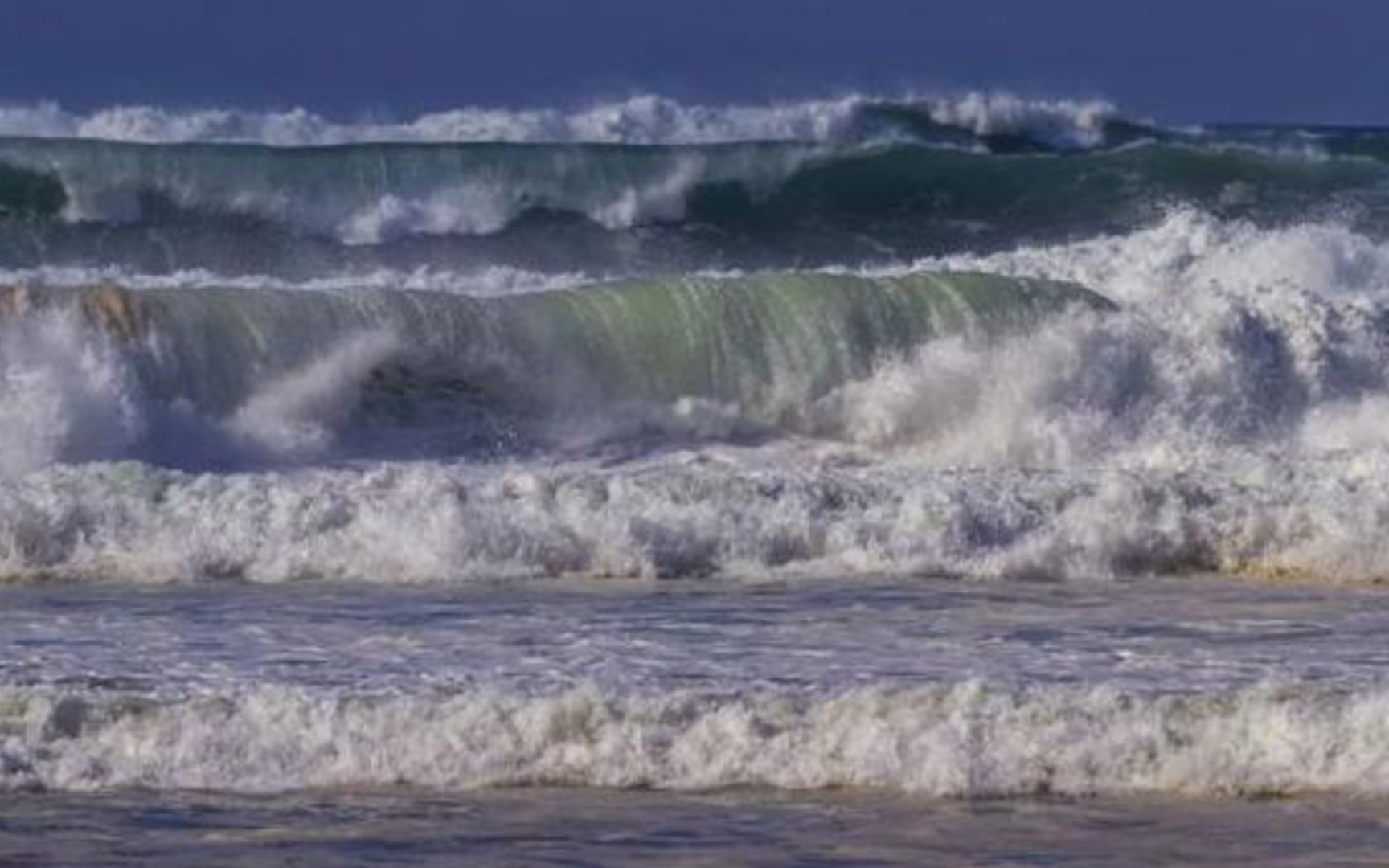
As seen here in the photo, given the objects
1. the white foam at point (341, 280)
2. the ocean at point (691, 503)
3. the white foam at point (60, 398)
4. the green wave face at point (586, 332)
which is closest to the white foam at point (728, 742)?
the ocean at point (691, 503)

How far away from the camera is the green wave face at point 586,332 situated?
656 inches

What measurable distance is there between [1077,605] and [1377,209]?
37.3ft

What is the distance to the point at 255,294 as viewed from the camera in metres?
17.5

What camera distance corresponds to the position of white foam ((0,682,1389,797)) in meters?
8.78

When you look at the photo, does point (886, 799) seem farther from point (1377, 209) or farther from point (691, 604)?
point (1377, 209)

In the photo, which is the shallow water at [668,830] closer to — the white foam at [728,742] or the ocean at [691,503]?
the ocean at [691,503]

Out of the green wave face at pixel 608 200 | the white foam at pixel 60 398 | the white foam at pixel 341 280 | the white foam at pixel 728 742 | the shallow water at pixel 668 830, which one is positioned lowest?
the shallow water at pixel 668 830

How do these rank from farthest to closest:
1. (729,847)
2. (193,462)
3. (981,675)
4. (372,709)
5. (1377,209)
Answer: (1377,209)
(193,462)
(981,675)
(372,709)
(729,847)

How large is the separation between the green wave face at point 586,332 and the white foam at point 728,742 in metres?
7.26

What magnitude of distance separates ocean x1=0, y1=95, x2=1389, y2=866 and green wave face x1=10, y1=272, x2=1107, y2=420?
3cm

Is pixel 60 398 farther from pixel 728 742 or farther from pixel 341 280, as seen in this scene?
pixel 728 742

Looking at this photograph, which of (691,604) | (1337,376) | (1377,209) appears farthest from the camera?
(1377,209)

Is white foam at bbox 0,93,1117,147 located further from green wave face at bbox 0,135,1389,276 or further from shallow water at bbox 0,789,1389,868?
shallow water at bbox 0,789,1389,868

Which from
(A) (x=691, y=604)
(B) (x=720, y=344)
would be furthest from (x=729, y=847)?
(B) (x=720, y=344)
